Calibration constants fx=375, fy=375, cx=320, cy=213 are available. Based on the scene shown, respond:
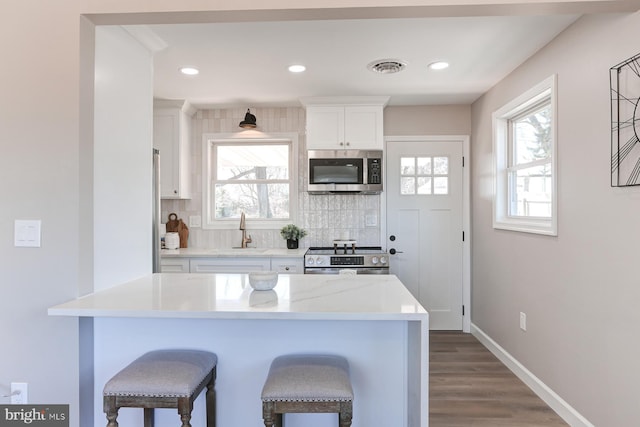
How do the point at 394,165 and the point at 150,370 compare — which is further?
the point at 394,165

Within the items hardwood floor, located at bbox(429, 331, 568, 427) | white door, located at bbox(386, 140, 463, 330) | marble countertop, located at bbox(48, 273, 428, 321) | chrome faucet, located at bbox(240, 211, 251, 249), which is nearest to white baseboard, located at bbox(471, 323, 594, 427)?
hardwood floor, located at bbox(429, 331, 568, 427)

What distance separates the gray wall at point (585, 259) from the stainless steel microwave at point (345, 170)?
4.36 ft

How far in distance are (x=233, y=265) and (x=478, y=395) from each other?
2.22 metres

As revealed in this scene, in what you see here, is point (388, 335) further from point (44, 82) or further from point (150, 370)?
point (44, 82)

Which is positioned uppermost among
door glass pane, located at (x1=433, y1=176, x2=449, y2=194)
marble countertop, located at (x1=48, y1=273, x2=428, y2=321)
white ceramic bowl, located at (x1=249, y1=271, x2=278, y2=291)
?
door glass pane, located at (x1=433, y1=176, x2=449, y2=194)

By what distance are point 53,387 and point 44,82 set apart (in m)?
1.33

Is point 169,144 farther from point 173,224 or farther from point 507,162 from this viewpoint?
point 507,162

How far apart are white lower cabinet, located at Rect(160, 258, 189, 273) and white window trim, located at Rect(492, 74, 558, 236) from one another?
2828 mm

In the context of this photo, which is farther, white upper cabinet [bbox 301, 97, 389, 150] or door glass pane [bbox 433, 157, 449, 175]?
door glass pane [bbox 433, 157, 449, 175]

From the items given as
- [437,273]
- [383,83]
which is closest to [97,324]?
[383,83]

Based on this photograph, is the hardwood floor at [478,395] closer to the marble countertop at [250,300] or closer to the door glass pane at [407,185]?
the marble countertop at [250,300]

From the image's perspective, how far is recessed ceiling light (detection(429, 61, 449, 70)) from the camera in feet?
9.21

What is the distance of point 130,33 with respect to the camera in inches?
83.3

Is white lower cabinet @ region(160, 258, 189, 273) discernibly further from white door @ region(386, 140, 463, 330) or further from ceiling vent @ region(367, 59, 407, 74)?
ceiling vent @ region(367, 59, 407, 74)
